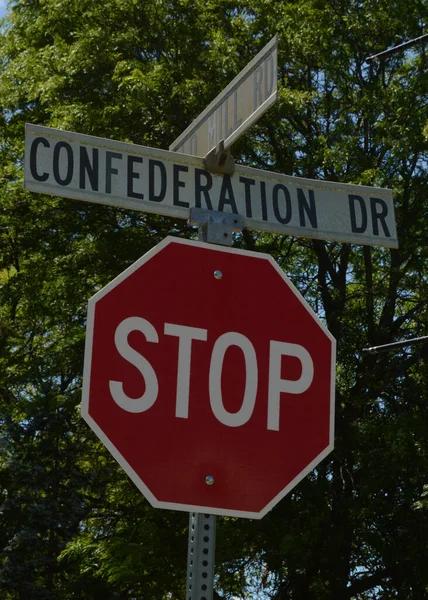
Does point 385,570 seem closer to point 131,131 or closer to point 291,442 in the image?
point 131,131

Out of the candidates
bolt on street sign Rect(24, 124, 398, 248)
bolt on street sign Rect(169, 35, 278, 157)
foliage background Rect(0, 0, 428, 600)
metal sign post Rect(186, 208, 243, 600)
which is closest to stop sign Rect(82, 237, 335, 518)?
metal sign post Rect(186, 208, 243, 600)

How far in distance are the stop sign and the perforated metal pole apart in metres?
0.09

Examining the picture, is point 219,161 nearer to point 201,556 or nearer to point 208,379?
point 208,379

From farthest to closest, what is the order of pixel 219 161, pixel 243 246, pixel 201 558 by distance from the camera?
1. pixel 243 246
2. pixel 219 161
3. pixel 201 558

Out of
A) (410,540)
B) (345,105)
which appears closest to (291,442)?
(410,540)

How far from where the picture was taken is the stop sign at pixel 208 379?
2730mm

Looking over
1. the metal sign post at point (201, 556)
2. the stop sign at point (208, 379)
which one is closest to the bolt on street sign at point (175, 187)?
the stop sign at point (208, 379)

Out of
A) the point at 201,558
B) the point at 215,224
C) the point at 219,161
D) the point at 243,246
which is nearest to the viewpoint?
the point at 201,558

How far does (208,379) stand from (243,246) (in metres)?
15.4

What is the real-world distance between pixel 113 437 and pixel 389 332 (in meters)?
16.3

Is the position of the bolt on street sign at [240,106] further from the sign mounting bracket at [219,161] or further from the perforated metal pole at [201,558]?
the perforated metal pole at [201,558]

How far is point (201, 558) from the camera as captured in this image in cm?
281

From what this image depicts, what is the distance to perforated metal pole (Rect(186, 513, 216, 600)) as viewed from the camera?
9.08ft

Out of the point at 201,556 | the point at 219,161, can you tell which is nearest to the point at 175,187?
the point at 219,161
